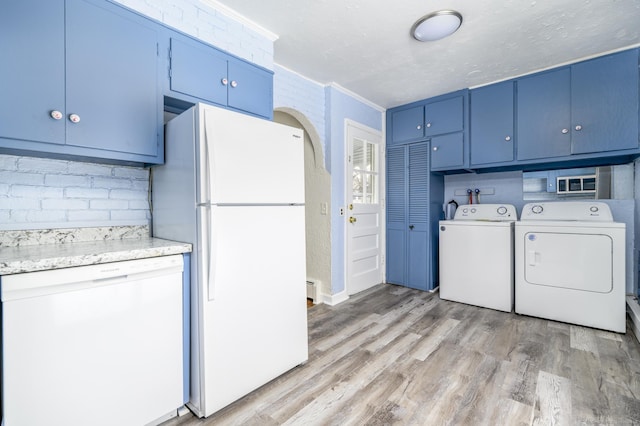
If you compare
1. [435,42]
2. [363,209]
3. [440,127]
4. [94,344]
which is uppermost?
[435,42]

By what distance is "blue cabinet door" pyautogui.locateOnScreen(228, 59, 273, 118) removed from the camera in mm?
2178

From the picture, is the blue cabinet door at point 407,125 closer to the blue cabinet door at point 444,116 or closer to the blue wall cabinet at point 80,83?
the blue cabinet door at point 444,116

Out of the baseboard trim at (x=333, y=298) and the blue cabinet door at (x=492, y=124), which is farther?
the baseboard trim at (x=333, y=298)

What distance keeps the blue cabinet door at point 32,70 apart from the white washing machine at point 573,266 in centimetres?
380

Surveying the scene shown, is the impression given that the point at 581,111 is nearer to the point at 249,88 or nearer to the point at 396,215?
the point at 396,215

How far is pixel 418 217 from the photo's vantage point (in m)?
3.89

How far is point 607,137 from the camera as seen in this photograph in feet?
8.95

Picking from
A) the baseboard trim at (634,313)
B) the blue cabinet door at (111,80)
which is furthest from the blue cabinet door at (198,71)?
the baseboard trim at (634,313)

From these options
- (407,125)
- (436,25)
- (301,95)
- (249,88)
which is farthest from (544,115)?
(249,88)

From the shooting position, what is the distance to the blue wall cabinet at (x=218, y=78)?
191 cm

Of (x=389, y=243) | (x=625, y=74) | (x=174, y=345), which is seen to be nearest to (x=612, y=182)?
(x=625, y=74)

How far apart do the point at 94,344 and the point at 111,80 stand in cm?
137

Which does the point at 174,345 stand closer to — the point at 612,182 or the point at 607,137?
the point at 607,137

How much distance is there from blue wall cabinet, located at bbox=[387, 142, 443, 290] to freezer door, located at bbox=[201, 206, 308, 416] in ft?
7.66
